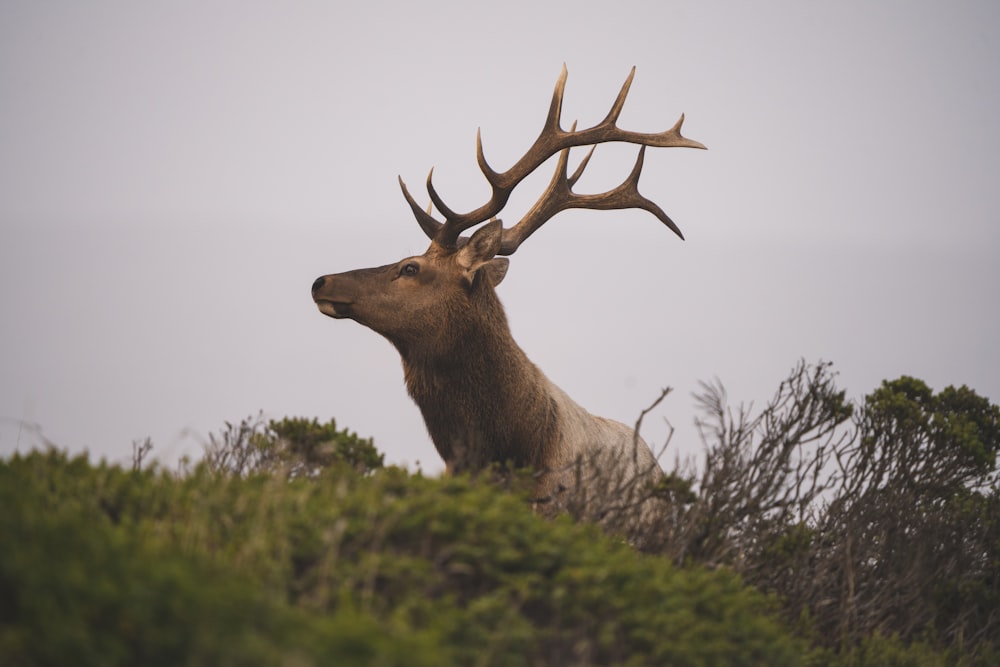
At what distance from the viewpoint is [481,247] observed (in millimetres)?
7328

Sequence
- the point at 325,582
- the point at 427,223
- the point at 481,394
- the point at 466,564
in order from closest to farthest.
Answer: the point at 325,582
the point at 466,564
the point at 481,394
the point at 427,223

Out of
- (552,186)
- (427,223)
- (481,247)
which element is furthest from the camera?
(552,186)

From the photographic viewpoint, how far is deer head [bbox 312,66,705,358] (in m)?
7.07

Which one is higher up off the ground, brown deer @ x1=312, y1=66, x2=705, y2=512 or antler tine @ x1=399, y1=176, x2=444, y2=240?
antler tine @ x1=399, y1=176, x2=444, y2=240

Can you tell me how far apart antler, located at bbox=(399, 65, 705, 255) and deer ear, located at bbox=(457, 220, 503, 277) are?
21 cm

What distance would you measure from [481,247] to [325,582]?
4.31 meters

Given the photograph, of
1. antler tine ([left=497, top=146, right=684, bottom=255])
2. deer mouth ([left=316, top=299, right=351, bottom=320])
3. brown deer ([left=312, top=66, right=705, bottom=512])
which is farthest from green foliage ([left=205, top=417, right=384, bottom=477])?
antler tine ([left=497, top=146, right=684, bottom=255])

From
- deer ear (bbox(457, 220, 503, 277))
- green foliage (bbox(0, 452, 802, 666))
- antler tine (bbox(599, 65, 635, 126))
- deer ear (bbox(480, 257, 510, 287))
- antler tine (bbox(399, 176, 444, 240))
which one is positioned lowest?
green foliage (bbox(0, 452, 802, 666))

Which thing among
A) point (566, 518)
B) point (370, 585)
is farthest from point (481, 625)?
point (566, 518)

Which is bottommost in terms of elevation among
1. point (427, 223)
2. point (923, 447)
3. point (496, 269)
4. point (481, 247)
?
point (923, 447)

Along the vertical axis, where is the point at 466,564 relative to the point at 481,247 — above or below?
below

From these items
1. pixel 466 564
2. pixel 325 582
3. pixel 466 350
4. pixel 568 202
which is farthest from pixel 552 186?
pixel 325 582

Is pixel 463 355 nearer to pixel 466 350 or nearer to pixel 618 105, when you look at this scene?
pixel 466 350

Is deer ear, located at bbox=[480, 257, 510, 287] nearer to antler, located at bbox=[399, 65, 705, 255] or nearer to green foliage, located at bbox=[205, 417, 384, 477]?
Answer: antler, located at bbox=[399, 65, 705, 255]
